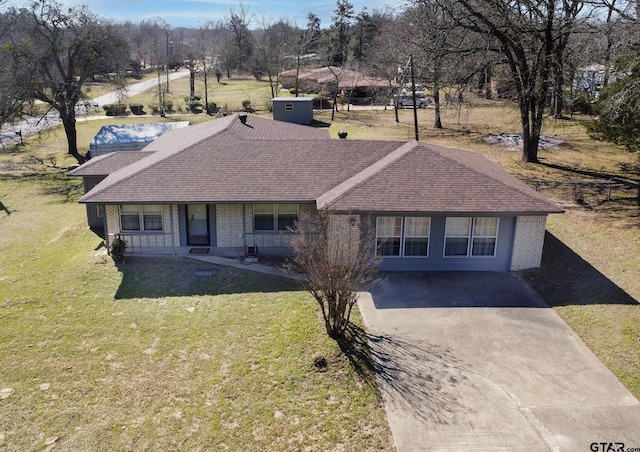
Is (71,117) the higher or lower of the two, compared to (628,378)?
higher

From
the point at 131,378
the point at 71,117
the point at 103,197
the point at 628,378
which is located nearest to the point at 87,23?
the point at 71,117

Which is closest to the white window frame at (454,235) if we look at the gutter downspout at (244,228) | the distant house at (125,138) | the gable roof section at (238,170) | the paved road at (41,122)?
the gable roof section at (238,170)

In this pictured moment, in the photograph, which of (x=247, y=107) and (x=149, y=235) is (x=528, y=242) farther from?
(x=247, y=107)

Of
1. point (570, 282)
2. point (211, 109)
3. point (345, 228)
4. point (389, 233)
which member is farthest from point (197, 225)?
point (211, 109)

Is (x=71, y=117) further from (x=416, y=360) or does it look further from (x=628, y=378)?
(x=628, y=378)

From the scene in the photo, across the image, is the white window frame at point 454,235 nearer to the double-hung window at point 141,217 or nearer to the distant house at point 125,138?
the double-hung window at point 141,217

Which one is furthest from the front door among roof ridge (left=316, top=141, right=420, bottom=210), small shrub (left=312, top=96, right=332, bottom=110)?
small shrub (left=312, top=96, right=332, bottom=110)

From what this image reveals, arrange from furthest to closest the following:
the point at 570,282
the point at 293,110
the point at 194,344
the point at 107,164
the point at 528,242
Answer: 1. the point at 293,110
2. the point at 107,164
3. the point at 528,242
4. the point at 570,282
5. the point at 194,344
